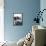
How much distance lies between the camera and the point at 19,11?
5.49m

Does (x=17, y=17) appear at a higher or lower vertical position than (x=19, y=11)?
lower

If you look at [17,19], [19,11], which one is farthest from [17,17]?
[19,11]

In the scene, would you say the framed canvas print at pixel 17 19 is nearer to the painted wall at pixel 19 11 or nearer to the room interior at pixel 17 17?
the room interior at pixel 17 17

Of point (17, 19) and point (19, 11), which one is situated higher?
point (19, 11)

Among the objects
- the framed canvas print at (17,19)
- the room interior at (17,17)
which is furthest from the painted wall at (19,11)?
the framed canvas print at (17,19)

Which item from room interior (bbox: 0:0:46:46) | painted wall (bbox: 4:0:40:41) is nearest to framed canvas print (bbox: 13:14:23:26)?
room interior (bbox: 0:0:46:46)

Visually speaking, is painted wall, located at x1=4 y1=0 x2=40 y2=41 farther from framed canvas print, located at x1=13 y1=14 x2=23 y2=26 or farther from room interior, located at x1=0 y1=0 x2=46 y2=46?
framed canvas print, located at x1=13 y1=14 x2=23 y2=26

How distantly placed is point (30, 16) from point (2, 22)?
1184 mm

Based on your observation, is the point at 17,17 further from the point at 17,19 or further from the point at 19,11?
the point at 19,11

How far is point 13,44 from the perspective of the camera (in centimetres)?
411

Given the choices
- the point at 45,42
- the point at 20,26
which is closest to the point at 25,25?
the point at 20,26

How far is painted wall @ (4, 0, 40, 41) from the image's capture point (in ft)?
17.8

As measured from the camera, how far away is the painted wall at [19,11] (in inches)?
214

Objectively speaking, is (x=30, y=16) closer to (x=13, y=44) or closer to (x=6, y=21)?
(x=6, y=21)
